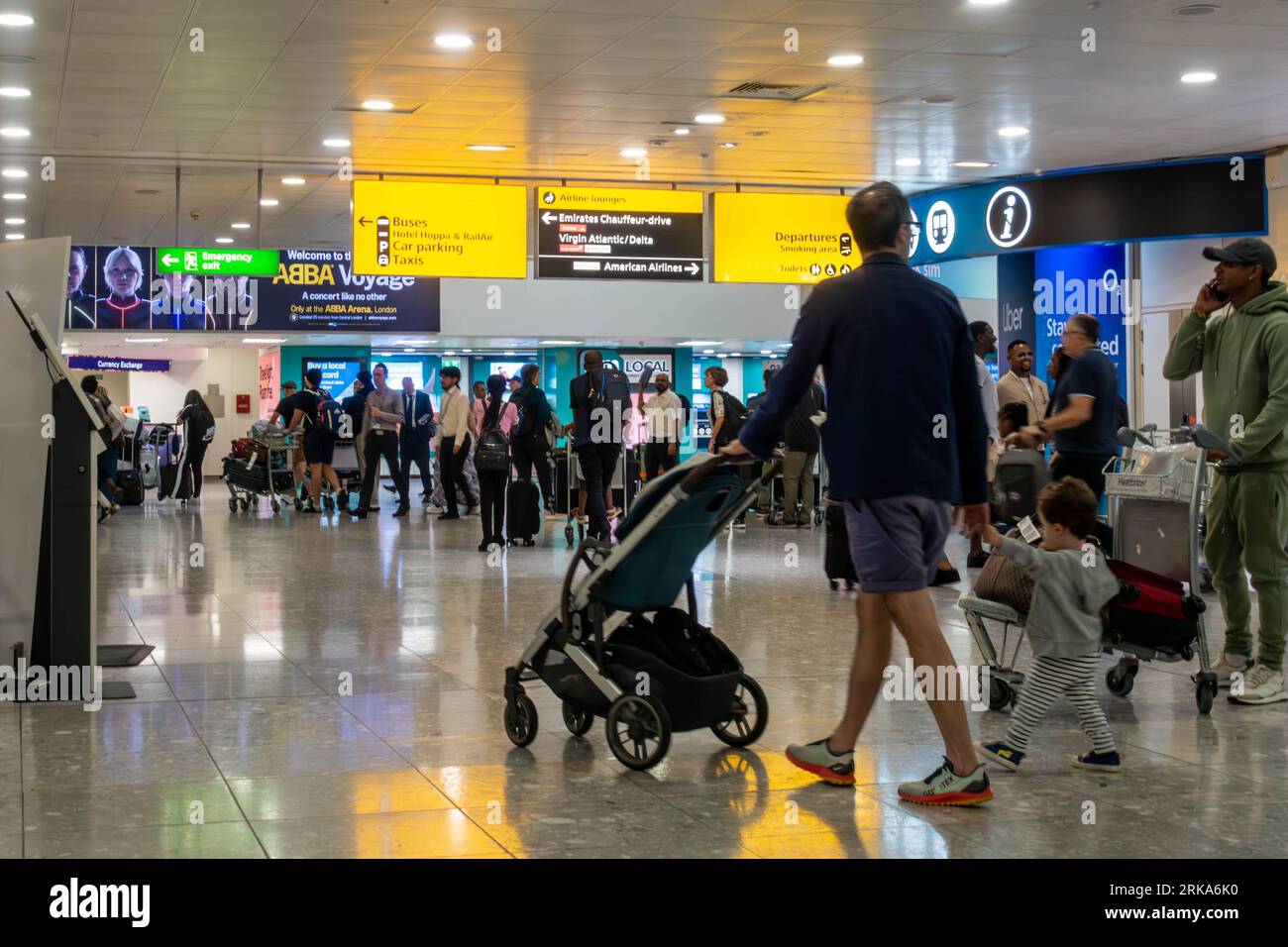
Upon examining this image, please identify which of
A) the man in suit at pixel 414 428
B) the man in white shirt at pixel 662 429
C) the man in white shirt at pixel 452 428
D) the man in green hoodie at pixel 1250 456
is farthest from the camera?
the man in suit at pixel 414 428

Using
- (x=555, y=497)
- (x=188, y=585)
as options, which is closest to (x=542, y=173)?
(x=555, y=497)

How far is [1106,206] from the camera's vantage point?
1502cm

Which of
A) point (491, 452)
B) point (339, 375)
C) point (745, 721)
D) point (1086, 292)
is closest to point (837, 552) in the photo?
point (745, 721)

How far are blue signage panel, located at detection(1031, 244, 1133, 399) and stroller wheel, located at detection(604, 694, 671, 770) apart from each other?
464 inches

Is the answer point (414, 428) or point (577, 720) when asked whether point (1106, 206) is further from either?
point (577, 720)

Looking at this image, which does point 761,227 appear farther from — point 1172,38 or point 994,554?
point 994,554

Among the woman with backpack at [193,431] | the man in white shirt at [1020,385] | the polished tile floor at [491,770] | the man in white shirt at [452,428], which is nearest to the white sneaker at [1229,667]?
the polished tile floor at [491,770]

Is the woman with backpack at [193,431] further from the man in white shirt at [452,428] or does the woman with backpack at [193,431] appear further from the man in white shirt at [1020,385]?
the man in white shirt at [1020,385]

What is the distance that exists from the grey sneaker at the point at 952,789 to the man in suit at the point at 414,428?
14757 millimetres

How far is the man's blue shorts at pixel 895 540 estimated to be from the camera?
4.27 meters

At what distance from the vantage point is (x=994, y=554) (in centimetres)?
566

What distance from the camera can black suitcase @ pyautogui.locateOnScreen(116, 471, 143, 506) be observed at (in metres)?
20.4

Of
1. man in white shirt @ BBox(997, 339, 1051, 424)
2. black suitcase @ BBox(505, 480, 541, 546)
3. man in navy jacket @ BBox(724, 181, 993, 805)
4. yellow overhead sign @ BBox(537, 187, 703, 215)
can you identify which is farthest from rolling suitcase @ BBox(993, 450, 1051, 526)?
yellow overhead sign @ BBox(537, 187, 703, 215)

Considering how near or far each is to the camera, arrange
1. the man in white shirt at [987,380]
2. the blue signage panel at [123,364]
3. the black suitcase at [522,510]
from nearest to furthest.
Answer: the man in white shirt at [987,380], the black suitcase at [522,510], the blue signage panel at [123,364]
